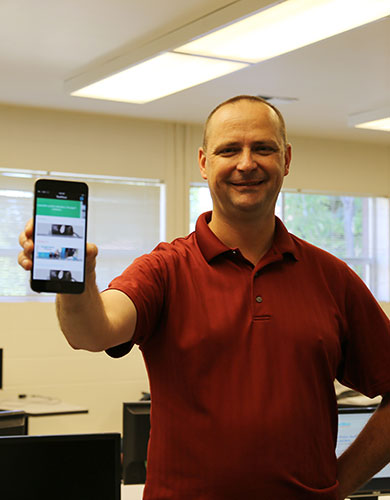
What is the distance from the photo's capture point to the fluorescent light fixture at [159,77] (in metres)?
4.31

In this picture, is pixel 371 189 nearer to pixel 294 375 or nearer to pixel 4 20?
pixel 4 20

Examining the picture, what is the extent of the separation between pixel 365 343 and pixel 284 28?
7.29ft

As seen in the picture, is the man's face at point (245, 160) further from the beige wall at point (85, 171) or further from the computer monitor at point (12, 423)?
the beige wall at point (85, 171)

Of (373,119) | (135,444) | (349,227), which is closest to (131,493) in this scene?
(135,444)

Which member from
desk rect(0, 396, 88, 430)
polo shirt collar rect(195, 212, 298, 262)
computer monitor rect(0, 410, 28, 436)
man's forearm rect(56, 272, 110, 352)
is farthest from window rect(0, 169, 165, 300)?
man's forearm rect(56, 272, 110, 352)

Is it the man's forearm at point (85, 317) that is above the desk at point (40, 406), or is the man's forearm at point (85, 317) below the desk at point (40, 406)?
above

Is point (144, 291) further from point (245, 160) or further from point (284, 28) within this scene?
point (284, 28)

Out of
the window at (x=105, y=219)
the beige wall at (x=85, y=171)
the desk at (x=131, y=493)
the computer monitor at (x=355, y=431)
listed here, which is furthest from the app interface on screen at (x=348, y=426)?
the window at (x=105, y=219)

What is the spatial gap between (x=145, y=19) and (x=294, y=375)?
2990mm

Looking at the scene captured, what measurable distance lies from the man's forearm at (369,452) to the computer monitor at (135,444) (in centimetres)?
163

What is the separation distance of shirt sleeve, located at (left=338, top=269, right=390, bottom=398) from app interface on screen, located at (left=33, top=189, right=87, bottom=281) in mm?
758

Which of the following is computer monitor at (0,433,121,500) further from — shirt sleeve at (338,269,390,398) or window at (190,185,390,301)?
window at (190,185,390,301)

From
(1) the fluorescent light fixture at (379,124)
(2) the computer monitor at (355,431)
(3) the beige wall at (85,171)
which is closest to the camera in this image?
(2) the computer monitor at (355,431)

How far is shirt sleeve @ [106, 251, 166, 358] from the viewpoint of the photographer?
1.50 m
